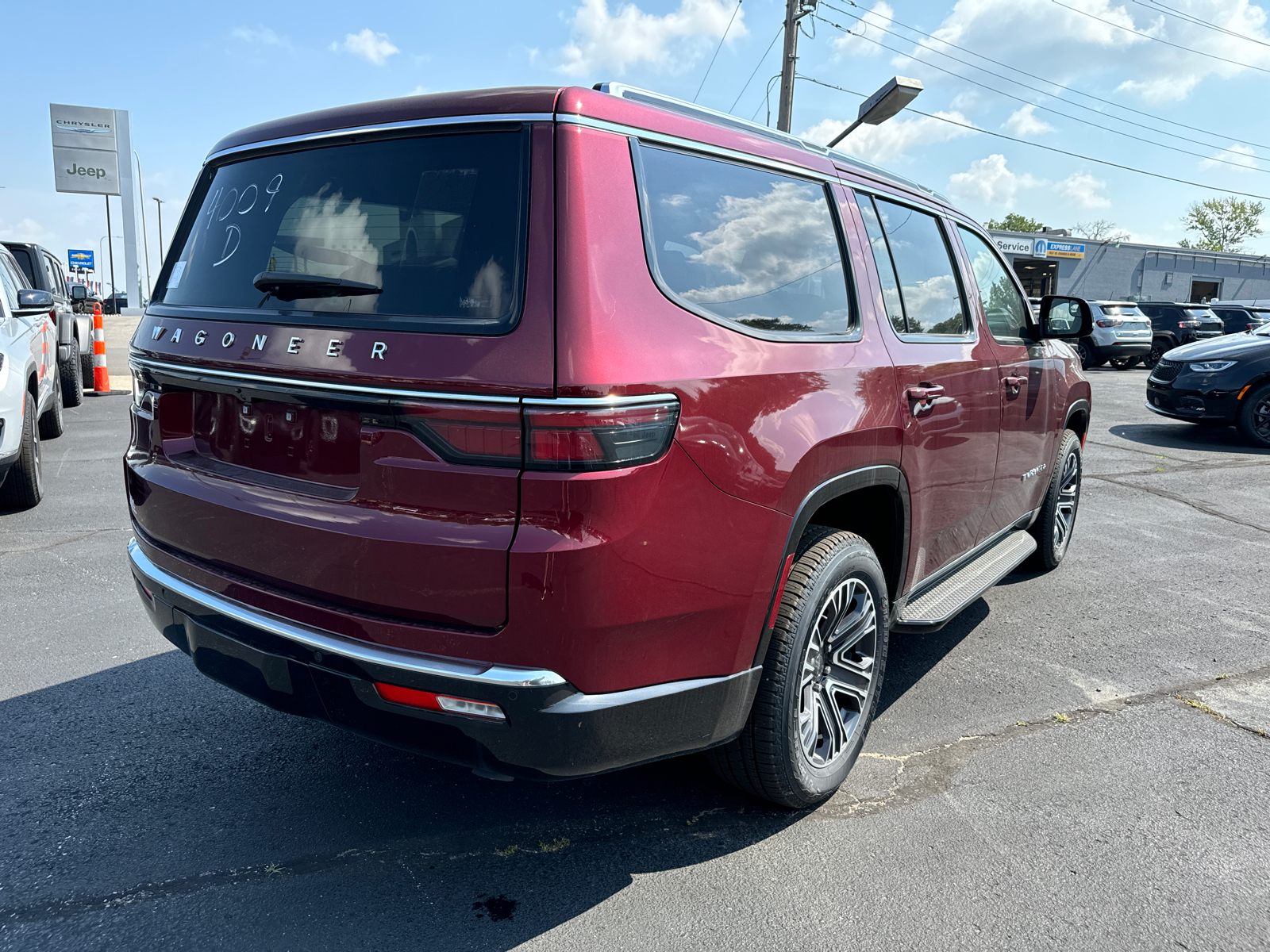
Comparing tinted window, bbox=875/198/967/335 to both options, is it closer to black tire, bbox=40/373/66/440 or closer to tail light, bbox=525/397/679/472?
tail light, bbox=525/397/679/472

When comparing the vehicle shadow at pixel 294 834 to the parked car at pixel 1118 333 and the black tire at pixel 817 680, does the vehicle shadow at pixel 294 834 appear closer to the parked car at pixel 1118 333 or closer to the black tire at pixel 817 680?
the black tire at pixel 817 680

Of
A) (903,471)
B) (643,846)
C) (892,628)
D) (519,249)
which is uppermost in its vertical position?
(519,249)

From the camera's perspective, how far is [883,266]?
10.2 ft

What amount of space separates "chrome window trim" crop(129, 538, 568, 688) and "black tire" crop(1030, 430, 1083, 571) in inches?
155

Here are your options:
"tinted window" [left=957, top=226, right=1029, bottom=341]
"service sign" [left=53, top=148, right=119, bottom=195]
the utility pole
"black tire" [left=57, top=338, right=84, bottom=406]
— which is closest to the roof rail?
"tinted window" [left=957, top=226, right=1029, bottom=341]

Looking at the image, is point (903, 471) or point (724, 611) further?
point (903, 471)

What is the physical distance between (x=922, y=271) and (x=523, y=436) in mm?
2181

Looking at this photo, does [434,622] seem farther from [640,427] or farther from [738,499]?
[738,499]

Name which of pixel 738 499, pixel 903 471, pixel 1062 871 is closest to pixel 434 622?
pixel 738 499

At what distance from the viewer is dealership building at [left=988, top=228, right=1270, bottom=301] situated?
47.0 meters

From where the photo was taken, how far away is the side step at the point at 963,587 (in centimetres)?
316

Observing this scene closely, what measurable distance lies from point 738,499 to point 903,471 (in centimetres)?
100

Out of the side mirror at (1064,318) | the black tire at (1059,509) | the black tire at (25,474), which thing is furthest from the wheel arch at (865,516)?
the black tire at (25,474)

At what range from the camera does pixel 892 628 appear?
10.2ft
